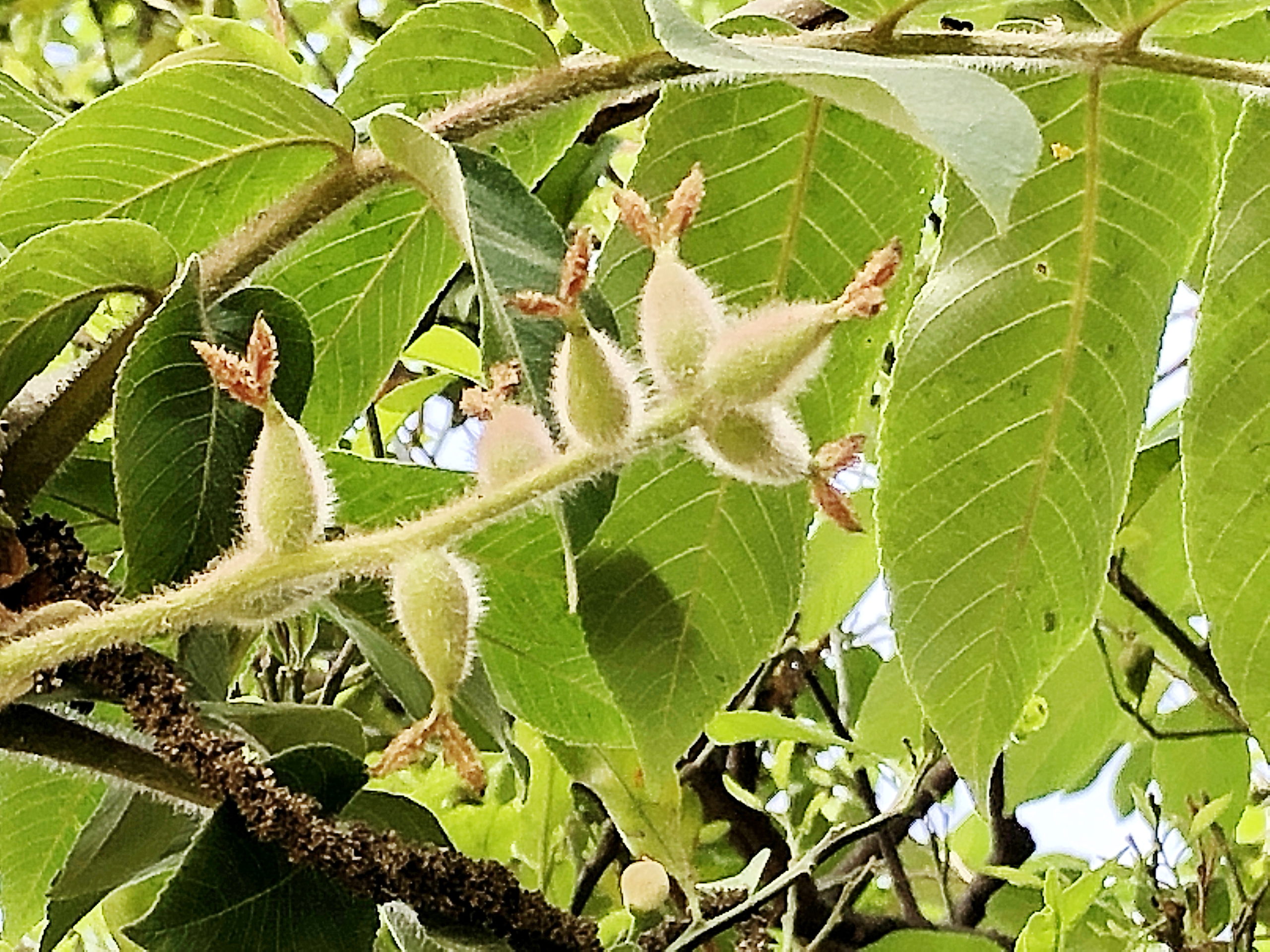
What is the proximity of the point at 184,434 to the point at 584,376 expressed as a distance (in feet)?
0.52

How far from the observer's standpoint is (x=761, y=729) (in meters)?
0.80

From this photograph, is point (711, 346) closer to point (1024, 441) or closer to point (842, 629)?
point (1024, 441)


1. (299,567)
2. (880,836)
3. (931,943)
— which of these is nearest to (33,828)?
(299,567)

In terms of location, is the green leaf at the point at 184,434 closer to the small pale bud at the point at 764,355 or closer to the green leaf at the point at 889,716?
the small pale bud at the point at 764,355

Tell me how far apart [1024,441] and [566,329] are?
23cm

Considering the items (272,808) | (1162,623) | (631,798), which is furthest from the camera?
(1162,623)

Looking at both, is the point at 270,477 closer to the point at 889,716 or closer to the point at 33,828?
the point at 33,828

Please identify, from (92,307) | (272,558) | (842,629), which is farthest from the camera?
(842,629)

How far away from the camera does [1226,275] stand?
502 mm

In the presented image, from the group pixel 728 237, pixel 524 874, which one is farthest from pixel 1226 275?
pixel 524 874

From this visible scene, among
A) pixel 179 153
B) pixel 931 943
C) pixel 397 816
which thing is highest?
pixel 179 153

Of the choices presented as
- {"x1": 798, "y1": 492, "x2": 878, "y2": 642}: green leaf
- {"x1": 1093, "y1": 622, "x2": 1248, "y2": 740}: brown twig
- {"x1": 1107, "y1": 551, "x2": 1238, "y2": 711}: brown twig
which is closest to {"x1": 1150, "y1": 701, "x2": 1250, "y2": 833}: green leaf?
{"x1": 1093, "y1": 622, "x2": 1248, "y2": 740}: brown twig

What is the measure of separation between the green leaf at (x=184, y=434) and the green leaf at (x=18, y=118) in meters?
0.13

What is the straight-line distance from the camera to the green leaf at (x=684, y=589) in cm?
55
